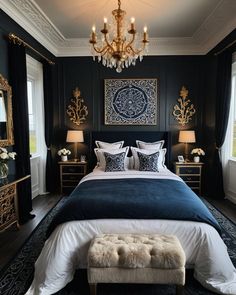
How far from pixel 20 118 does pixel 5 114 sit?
0.23m

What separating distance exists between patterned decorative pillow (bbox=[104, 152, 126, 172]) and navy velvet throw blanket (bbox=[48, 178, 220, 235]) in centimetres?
137

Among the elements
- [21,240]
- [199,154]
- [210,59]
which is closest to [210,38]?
[210,59]

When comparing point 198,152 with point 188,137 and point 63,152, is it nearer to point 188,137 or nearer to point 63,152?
point 188,137

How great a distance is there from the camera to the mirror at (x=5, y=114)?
10.9ft

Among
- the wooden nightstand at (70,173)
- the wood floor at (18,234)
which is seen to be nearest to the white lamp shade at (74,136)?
the wooden nightstand at (70,173)

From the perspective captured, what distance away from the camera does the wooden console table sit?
2965 millimetres

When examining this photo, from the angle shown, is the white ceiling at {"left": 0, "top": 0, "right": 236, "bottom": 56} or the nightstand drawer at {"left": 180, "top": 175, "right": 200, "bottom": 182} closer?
the white ceiling at {"left": 0, "top": 0, "right": 236, "bottom": 56}

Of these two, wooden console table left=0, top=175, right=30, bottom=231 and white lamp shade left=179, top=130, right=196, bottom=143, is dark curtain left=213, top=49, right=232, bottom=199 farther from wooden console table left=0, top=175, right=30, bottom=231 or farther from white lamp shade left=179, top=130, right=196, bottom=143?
wooden console table left=0, top=175, right=30, bottom=231

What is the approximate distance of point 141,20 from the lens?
4102 millimetres

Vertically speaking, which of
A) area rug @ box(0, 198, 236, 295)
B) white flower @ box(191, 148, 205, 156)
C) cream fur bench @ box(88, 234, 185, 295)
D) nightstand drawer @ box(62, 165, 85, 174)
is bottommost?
A: area rug @ box(0, 198, 236, 295)

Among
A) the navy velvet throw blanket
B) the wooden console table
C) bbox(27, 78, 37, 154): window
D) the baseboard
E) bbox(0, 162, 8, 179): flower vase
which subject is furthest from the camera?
bbox(27, 78, 37, 154): window

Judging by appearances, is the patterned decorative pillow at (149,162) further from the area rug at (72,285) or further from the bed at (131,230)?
the area rug at (72,285)

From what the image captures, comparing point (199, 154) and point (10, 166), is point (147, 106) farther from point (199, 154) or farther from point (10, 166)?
point (10, 166)

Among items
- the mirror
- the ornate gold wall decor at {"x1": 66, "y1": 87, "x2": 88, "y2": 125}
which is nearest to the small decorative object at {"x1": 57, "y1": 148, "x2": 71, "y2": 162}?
the ornate gold wall decor at {"x1": 66, "y1": 87, "x2": 88, "y2": 125}
